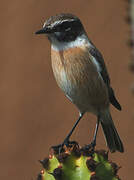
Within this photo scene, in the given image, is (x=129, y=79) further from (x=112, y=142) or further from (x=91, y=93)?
(x=91, y=93)

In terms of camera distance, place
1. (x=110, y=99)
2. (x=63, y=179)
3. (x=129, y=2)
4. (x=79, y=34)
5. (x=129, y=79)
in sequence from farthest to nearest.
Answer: (x=129, y=79)
(x=110, y=99)
(x=79, y=34)
(x=129, y=2)
(x=63, y=179)

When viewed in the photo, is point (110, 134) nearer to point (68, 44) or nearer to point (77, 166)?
point (68, 44)

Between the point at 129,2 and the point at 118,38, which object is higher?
the point at 129,2

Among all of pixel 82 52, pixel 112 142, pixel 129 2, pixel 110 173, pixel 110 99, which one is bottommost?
pixel 112 142

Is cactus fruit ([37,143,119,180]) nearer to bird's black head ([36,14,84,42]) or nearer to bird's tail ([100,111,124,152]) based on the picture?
bird's black head ([36,14,84,42])

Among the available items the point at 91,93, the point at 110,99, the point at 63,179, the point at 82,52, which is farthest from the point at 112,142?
the point at 63,179

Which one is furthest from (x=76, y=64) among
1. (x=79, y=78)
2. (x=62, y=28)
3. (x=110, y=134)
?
(x=110, y=134)

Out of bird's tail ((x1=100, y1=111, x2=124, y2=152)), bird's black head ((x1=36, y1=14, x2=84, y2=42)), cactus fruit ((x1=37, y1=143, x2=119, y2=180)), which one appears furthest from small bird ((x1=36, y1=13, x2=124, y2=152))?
cactus fruit ((x1=37, y1=143, x2=119, y2=180))
